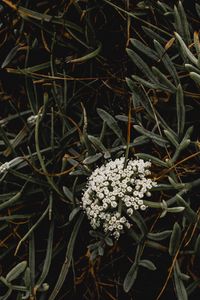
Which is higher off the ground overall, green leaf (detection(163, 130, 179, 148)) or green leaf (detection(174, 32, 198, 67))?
green leaf (detection(174, 32, 198, 67))

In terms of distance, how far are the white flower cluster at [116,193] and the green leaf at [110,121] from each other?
0.24 feet

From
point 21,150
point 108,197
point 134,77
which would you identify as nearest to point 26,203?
point 21,150

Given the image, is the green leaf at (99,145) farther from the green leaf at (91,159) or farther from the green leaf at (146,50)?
the green leaf at (146,50)

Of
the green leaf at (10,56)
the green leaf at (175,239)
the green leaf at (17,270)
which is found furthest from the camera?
the green leaf at (10,56)

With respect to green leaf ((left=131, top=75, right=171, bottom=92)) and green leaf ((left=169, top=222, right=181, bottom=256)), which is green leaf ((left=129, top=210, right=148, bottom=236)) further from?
green leaf ((left=131, top=75, right=171, bottom=92))

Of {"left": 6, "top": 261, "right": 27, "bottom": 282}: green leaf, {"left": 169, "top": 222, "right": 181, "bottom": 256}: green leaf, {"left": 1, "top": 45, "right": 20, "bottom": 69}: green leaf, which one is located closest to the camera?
{"left": 169, "top": 222, "right": 181, "bottom": 256}: green leaf

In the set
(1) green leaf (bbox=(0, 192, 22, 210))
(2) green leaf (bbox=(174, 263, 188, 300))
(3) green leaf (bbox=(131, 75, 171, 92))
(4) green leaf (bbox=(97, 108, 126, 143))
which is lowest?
(2) green leaf (bbox=(174, 263, 188, 300))

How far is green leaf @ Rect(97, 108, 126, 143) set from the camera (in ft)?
3.92

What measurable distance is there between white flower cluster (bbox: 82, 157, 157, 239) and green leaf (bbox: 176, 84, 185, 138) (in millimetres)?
91

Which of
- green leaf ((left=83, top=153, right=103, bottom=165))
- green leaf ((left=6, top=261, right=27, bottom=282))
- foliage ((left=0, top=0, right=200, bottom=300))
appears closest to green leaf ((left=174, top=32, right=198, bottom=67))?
foliage ((left=0, top=0, right=200, bottom=300))

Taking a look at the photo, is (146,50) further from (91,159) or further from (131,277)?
(131,277)

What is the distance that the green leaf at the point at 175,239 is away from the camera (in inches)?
42.2

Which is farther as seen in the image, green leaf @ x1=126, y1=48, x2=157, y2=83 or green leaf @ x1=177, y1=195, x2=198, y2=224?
green leaf @ x1=126, y1=48, x2=157, y2=83

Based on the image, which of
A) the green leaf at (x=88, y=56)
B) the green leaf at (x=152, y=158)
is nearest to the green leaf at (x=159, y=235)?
the green leaf at (x=152, y=158)
